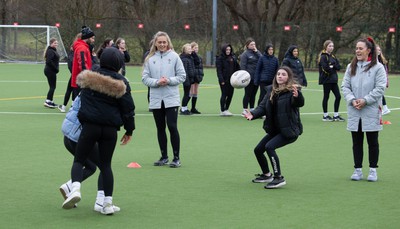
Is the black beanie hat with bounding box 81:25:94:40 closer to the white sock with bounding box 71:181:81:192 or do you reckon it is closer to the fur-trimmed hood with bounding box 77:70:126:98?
the fur-trimmed hood with bounding box 77:70:126:98

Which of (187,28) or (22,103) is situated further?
(187,28)

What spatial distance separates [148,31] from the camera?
4669 cm

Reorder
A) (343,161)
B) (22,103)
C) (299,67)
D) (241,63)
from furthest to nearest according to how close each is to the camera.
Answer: (22,103)
(241,63)
(299,67)
(343,161)

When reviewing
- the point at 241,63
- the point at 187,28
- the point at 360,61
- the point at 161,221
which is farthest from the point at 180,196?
the point at 187,28

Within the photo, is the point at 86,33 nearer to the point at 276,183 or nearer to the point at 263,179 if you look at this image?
the point at 263,179

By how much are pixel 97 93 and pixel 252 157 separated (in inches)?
195

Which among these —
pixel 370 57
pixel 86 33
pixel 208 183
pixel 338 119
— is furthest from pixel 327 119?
pixel 208 183

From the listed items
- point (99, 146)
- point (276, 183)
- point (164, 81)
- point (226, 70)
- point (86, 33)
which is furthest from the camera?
point (226, 70)

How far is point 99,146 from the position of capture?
840 cm

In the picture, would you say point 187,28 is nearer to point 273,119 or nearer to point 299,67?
point 299,67

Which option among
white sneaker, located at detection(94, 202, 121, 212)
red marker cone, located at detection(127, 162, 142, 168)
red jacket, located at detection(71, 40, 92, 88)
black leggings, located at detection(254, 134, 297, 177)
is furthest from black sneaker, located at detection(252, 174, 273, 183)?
red jacket, located at detection(71, 40, 92, 88)

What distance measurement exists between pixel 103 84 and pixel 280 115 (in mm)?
2712

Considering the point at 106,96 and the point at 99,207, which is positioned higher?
the point at 106,96

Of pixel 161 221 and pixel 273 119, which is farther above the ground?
pixel 273 119
